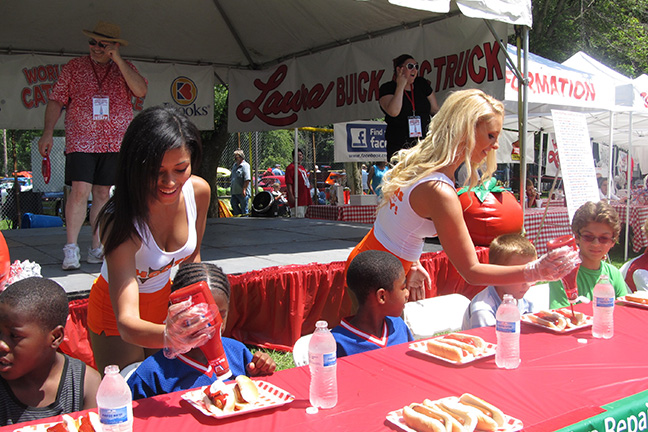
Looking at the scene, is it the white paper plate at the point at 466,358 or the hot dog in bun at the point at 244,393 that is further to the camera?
the white paper plate at the point at 466,358

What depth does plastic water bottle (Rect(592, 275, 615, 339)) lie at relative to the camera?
2189 mm

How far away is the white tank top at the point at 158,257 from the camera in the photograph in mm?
2135

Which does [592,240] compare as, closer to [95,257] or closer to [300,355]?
[300,355]

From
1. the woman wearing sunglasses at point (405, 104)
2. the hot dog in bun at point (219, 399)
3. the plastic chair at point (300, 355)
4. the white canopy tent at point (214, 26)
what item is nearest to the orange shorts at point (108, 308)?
the plastic chair at point (300, 355)

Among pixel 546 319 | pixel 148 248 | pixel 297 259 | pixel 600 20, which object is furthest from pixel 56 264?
pixel 600 20

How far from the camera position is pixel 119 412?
4.37 ft

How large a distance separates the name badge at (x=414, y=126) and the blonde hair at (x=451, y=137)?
258 cm

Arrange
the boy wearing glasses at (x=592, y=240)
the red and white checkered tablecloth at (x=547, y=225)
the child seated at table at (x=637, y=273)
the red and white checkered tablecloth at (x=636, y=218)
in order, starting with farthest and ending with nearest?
the red and white checkered tablecloth at (x=636, y=218)
the red and white checkered tablecloth at (x=547, y=225)
the child seated at table at (x=637, y=273)
the boy wearing glasses at (x=592, y=240)

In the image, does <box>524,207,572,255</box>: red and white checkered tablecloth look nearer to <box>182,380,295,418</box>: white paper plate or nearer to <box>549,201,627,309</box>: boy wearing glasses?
<box>549,201,627,309</box>: boy wearing glasses

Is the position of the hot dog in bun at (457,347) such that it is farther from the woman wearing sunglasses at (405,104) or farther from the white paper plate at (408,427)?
the woman wearing sunglasses at (405,104)

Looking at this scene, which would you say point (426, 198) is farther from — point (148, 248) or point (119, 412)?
point (119, 412)

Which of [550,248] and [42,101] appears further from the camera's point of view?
[42,101]

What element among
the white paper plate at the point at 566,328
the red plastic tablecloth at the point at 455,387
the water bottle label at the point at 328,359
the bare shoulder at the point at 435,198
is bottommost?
the red plastic tablecloth at the point at 455,387

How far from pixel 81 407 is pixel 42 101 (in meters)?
7.08
